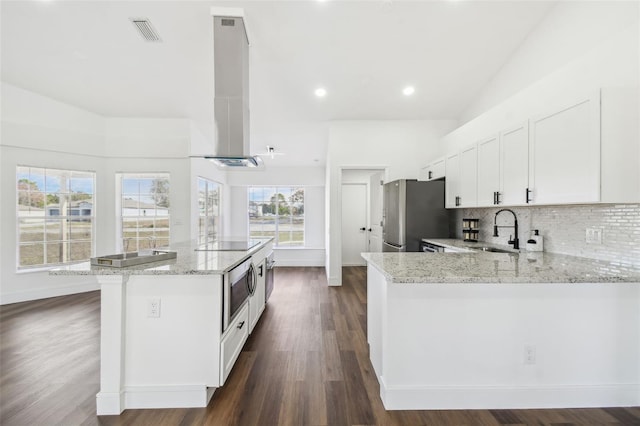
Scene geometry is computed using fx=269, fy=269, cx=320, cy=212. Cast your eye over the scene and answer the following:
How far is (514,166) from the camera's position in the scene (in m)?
2.59

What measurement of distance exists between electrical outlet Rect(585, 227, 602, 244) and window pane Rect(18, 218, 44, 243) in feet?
22.2

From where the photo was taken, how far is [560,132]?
2090mm

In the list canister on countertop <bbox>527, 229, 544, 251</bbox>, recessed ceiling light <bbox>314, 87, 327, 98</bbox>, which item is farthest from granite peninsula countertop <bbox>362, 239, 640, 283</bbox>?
recessed ceiling light <bbox>314, 87, 327, 98</bbox>

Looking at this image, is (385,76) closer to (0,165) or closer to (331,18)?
(331,18)

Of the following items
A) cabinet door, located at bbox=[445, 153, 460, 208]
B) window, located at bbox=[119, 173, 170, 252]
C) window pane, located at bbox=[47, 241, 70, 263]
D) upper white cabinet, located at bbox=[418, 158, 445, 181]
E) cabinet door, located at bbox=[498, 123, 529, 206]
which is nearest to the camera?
cabinet door, located at bbox=[498, 123, 529, 206]

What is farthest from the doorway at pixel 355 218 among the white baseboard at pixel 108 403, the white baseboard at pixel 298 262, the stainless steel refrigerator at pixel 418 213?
the white baseboard at pixel 108 403

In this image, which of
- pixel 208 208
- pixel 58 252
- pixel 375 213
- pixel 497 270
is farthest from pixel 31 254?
pixel 375 213

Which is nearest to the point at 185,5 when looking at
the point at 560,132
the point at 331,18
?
the point at 331,18

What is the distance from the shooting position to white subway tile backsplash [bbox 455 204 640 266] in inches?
76.6

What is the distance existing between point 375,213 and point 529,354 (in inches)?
180

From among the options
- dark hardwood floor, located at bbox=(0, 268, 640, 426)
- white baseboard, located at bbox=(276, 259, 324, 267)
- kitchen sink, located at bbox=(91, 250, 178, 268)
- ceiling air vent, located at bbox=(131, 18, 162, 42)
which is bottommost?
dark hardwood floor, located at bbox=(0, 268, 640, 426)

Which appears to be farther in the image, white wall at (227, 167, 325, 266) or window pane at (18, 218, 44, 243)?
white wall at (227, 167, 325, 266)

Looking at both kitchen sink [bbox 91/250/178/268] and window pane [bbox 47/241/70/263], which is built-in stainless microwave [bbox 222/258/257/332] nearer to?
kitchen sink [bbox 91/250/178/268]

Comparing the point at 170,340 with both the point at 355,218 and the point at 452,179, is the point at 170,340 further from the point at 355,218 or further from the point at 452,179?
the point at 355,218
